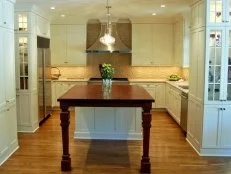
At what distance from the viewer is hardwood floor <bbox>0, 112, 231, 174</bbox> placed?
13.9 ft

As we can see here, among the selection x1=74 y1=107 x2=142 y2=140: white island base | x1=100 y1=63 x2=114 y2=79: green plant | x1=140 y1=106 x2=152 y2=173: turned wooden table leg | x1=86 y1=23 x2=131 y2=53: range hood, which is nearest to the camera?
x1=140 y1=106 x2=152 y2=173: turned wooden table leg

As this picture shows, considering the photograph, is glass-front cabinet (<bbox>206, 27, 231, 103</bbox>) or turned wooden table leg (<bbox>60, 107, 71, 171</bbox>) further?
glass-front cabinet (<bbox>206, 27, 231, 103</bbox>)

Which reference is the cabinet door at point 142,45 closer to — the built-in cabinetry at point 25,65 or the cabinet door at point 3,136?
the built-in cabinetry at point 25,65

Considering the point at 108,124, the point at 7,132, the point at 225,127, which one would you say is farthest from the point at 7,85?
→ the point at 225,127

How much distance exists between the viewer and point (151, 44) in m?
8.64

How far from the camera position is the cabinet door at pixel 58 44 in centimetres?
857

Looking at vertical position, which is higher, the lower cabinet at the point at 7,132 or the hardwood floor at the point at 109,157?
the lower cabinet at the point at 7,132

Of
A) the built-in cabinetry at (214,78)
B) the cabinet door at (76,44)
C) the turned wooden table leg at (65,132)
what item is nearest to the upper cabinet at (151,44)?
Result: the cabinet door at (76,44)

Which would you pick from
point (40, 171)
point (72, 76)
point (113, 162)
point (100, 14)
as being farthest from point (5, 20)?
point (72, 76)

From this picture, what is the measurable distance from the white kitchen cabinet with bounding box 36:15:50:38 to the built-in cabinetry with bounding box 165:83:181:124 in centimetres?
343

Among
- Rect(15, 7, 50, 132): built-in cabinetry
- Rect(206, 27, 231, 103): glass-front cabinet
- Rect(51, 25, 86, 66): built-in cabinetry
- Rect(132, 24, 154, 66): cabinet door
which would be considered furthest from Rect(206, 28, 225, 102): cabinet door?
Rect(51, 25, 86, 66): built-in cabinetry

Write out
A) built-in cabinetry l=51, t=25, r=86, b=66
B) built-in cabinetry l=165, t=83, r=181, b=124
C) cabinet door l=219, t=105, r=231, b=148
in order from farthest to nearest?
1. built-in cabinetry l=51, t=25, r=86, b=66
2. built-in cabinetry l=165, t=83, r=181, b=124
3. cabinet door l=219, t=105, r=231, b=148

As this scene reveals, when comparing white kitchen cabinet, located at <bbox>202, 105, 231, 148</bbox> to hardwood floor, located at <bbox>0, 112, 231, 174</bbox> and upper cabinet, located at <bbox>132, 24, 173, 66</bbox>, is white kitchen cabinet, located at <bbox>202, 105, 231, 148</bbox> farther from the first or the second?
upper cabinet, located at <bbox>132, 24, 173, 66</bbox>

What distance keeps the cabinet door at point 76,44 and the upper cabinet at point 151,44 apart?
1465mm
